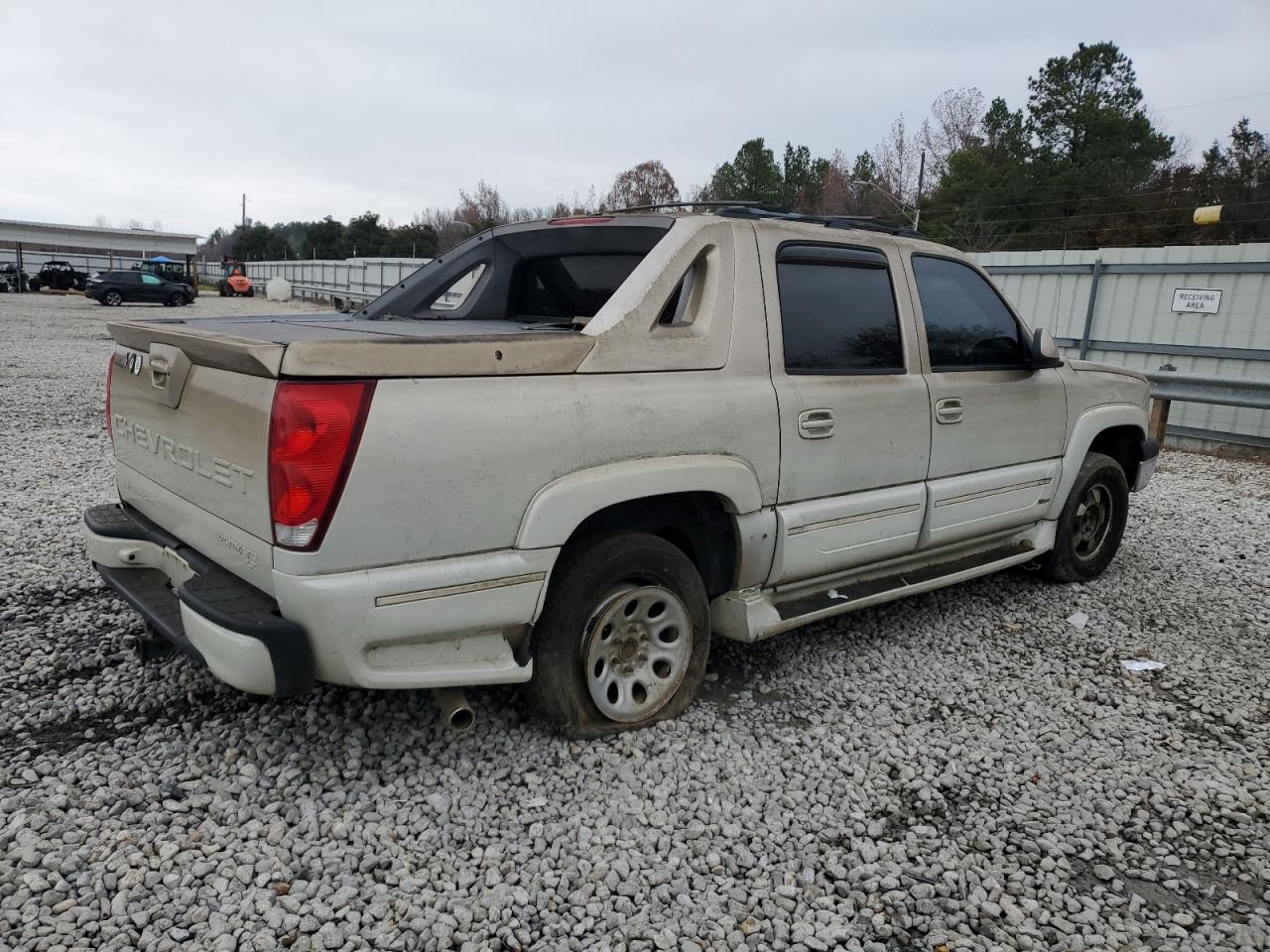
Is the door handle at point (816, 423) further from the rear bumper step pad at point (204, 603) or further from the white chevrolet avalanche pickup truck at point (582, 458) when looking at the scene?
the rear bumper step pad at point (204, 603)

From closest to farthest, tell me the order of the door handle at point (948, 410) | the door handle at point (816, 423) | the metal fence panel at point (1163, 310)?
the door handle at point (816, 423) → the door handle at point (948, 410) → the metal fence panel at point (1163, 310)

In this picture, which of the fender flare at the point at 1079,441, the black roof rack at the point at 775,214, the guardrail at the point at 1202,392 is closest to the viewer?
the black roof rack at the point at 775,214

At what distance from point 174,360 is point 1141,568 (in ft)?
18.9

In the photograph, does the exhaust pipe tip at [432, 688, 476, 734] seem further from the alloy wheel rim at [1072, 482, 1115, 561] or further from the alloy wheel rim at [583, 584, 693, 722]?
the alloy wheel rim at [1072, 482, 1115, 561]

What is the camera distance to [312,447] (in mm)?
2623

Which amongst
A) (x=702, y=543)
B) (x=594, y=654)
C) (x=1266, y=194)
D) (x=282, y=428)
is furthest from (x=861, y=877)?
(x=1266, y=194)

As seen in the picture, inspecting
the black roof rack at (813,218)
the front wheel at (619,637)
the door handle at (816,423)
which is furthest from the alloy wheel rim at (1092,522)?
the front wheel at (619,637)

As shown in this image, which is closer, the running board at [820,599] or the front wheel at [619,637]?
the front wheel at [619,637]

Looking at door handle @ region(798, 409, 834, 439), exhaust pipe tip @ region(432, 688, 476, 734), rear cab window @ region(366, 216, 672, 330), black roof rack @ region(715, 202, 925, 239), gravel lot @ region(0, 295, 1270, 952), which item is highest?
black roof rack @ region(715, 202, 925, 239)

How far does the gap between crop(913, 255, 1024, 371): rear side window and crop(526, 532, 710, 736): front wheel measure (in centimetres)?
183

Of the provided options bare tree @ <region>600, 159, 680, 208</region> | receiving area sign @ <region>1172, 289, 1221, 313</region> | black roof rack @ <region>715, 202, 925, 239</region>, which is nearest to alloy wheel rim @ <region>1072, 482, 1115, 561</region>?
black roof rack @ <region>715, 202, 925, 239</region>

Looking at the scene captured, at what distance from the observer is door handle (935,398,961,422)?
430cm

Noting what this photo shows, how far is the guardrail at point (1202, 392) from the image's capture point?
368 inches

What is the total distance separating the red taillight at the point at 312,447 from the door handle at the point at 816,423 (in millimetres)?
1787
